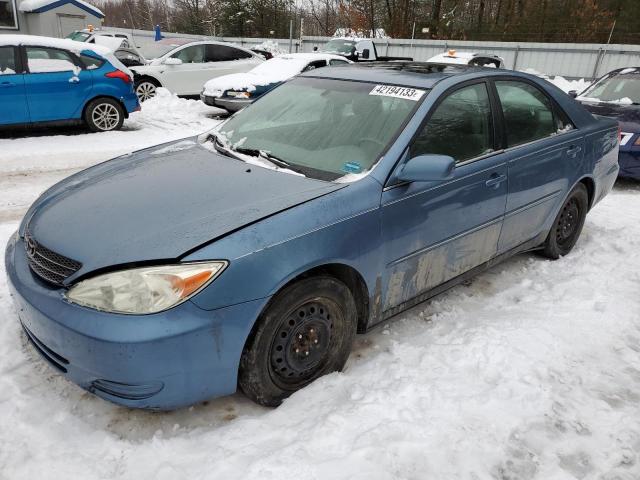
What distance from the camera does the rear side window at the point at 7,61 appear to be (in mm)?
7922

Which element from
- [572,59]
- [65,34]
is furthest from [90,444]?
[572,59]

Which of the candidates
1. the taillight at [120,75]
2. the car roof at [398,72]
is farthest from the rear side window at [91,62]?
the car roof at [398,72]

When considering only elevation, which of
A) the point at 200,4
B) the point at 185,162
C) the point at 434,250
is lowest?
the point at 434,250

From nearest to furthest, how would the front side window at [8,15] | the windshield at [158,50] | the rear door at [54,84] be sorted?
the rear door at [54,84], the windshield at [158,50], the front side window at [8,15]

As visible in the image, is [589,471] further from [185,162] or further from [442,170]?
[185,162]

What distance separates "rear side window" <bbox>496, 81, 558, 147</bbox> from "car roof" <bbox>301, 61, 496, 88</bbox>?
182 mm

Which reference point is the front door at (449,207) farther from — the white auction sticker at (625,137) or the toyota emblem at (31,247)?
the white auction sticker at (625,137)

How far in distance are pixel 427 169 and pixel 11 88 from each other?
7.70m

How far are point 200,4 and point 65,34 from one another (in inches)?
1250

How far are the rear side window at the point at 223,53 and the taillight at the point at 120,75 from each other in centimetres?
432

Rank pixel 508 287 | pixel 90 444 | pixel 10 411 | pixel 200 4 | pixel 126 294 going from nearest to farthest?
pixel 126 294 < pixel 90 444 < pixel 10 411 < pixel 508 287 < pixel 200 4

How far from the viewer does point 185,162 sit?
315cm

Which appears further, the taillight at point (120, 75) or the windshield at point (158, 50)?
the windshield at point (158, 50)

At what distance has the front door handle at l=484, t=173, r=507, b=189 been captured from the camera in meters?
3.40
